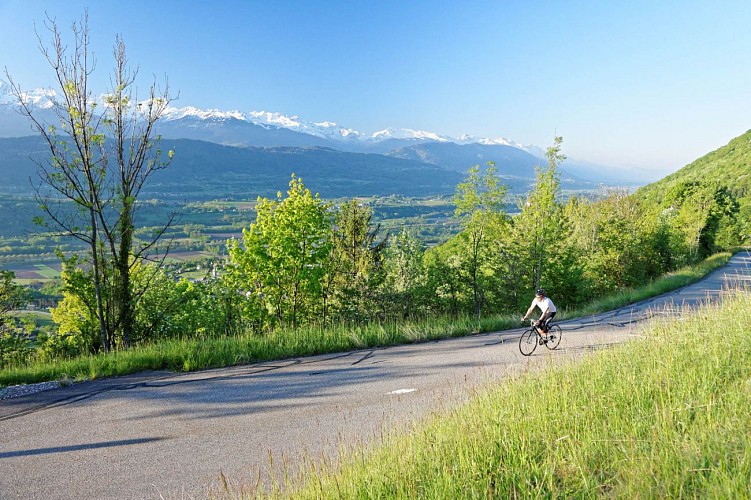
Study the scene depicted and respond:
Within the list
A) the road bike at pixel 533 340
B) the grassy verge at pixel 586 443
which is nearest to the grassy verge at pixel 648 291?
the road bike at pixel 533 340

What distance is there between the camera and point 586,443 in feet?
11.8

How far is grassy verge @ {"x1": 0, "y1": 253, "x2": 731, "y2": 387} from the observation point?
833 centimetres

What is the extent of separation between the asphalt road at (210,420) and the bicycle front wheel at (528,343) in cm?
35

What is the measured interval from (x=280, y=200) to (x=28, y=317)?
37.3 ft

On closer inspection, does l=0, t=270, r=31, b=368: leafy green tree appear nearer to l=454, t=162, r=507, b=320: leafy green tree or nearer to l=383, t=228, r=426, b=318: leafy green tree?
l=383, t=228, r=426, b=318: leafy green tree

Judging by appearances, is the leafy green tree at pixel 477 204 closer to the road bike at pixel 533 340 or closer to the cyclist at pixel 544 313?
the road bike at pixel 533 340

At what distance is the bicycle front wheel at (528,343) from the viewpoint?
33.6ft

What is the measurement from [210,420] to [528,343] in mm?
7343

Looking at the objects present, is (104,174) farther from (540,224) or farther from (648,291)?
(648,291)

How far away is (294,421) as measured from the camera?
245 inches

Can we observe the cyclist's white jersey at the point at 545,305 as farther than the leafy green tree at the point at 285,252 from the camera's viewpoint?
No

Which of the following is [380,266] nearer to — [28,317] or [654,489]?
[28,317]

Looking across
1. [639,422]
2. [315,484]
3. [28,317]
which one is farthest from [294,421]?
[28,317]

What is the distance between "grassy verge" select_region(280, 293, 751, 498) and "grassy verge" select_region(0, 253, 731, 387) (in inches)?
225
